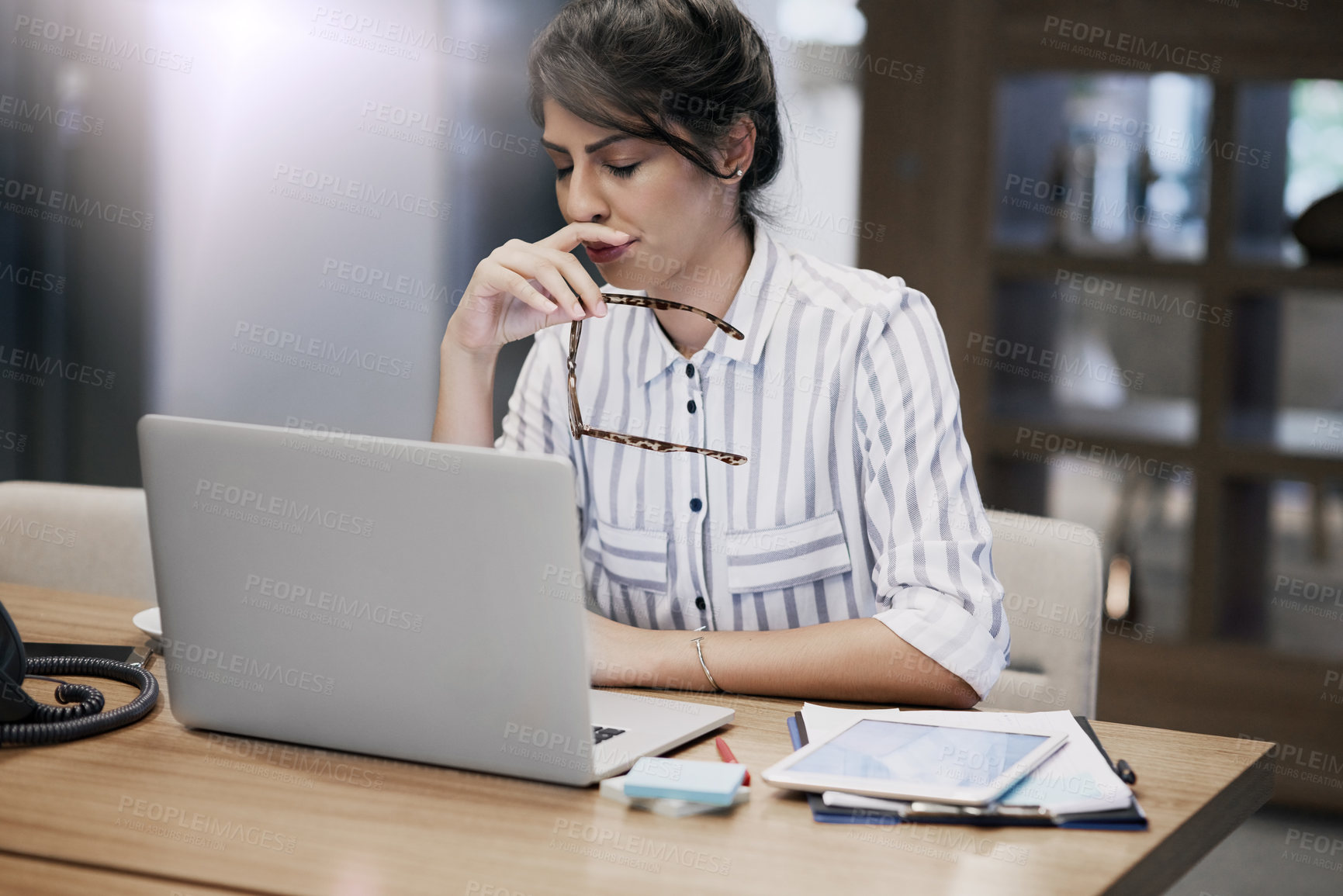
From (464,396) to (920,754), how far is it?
78 centimetres

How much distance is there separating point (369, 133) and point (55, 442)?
1083 millimetres

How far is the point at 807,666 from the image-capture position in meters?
1.13

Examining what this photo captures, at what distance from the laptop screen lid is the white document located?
23cm

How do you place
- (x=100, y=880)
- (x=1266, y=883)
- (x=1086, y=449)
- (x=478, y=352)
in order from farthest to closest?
(x=1086, y=449)
(x=1266, y=883)
(x=478, y=352)
(x=100, y=880)

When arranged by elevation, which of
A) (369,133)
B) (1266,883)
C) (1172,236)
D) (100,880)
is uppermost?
(369,133)

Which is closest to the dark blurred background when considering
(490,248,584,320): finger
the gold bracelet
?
(490,248,584,320): finger

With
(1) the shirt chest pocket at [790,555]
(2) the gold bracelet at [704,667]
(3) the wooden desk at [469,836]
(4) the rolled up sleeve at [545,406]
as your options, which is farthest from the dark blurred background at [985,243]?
(3) the wooden desk at [469,836]

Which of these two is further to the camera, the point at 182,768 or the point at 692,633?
the point at 692,633

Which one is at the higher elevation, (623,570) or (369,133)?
(369,133)

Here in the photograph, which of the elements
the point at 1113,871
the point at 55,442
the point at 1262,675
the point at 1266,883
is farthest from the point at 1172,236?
the point at 55,442

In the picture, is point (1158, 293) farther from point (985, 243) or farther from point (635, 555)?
point (635, 555)

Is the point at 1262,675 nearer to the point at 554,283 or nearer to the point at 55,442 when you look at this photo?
the point at 554,283

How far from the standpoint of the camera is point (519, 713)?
0.87 meters

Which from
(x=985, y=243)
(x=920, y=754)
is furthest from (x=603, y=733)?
(x=985, y=243)
